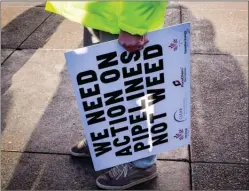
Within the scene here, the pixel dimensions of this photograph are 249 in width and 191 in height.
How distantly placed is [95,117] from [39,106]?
130 cm

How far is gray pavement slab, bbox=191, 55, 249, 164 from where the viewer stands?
2.38 m

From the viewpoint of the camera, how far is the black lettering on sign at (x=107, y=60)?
1625 millimetres

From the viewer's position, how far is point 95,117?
1.80 metres

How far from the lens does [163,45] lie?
1661 millimetres

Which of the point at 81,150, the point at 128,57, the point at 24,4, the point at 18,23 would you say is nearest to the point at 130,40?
the point at 128,57

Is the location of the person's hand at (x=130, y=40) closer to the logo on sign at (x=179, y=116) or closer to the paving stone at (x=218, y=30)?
the logo on sign at (x=179, y=116)

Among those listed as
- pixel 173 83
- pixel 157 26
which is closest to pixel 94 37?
pixel 157 26

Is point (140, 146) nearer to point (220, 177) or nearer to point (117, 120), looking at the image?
point (117, 120)

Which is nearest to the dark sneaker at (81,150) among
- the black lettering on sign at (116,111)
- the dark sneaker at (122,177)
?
the dark sneaker at (122,177)

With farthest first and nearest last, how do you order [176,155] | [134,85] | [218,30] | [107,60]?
[218,30]
[176,155]
[134,85]
[107,60]

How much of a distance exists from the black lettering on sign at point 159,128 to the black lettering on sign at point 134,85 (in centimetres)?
28

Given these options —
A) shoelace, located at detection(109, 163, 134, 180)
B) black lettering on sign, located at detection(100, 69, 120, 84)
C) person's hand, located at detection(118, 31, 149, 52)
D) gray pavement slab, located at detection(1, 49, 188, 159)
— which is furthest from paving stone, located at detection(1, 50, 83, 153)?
person's hand, located at detection(118, 31, 149, 52)

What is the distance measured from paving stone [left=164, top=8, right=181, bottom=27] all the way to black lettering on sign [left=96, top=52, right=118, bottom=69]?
2746 mm

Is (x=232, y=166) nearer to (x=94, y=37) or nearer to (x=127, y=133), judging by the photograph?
(x=127, y=133)
